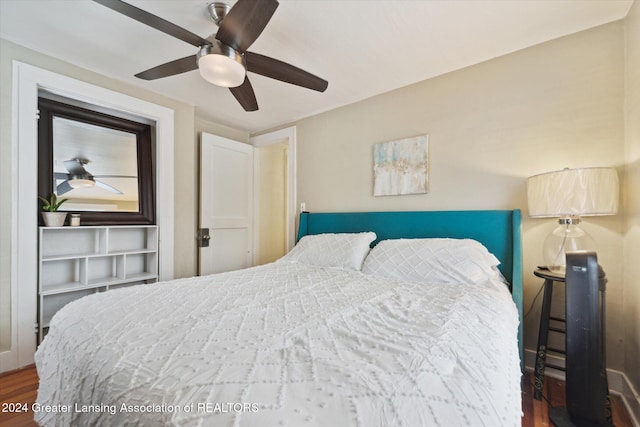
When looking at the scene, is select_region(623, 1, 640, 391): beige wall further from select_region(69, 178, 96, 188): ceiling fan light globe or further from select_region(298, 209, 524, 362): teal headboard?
select_region(69, 178, 96, 188): ceiling fan light globe

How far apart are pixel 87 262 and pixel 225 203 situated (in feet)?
4.81

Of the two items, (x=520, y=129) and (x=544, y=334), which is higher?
(x=520, y=129)

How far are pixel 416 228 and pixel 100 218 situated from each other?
9.38 feet

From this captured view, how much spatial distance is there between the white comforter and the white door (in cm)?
183

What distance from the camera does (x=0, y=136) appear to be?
193 centimetres

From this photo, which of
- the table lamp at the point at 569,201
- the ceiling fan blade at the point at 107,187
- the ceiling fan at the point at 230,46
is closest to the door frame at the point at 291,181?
the ceiling fan at the point at 230,46

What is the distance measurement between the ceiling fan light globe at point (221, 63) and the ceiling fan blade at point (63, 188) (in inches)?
67.8

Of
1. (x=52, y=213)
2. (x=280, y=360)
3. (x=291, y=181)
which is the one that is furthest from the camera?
(x=291, y=181)

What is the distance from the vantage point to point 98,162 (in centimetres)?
254

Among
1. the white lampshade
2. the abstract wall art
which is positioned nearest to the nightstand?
the white lampshade

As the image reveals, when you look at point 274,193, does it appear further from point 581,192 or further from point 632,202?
point 632,202

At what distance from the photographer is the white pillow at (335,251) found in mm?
2281

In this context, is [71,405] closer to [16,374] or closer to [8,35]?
[16,374]

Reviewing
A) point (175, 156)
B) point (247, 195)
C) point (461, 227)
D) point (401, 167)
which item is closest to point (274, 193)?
point (247, 195)
